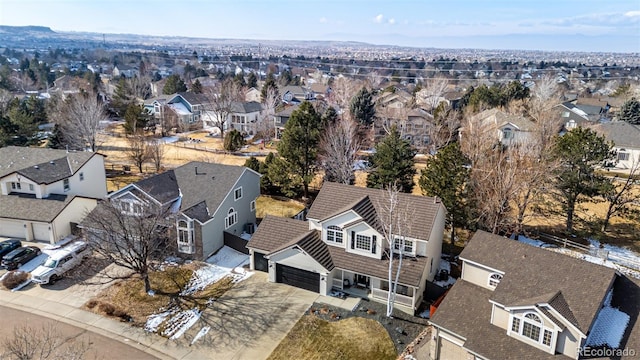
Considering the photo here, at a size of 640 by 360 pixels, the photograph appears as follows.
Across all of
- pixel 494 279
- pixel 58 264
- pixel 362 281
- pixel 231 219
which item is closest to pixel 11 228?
pixel 58 264

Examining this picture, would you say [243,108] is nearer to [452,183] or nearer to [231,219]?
[231,219]

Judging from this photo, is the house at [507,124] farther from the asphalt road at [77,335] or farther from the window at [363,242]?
the asphalt road at [77,335]

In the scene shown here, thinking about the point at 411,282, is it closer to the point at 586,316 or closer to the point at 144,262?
the point at 586,316

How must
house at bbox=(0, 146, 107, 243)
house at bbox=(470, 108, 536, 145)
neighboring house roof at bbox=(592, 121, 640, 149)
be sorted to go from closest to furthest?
house at bbox=(0, 146, 107, 243) < neighboring house roof at bbox=(592, 121, 640, 149) < house at bbox=(470, 108, 536, 145)

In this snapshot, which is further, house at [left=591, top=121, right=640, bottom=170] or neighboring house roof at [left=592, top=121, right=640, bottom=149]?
neighboring house roof at [left=592, top=121, right=640, bottom=149]

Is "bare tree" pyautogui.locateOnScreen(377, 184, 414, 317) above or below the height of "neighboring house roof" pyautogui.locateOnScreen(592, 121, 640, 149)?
below

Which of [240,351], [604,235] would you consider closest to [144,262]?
[240,351]

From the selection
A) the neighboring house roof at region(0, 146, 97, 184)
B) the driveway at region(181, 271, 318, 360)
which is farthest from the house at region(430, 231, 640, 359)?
the neighboring house roof at region(0, 146, 97, 184)

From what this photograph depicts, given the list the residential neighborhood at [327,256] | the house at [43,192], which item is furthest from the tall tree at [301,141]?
the house at [43,192]

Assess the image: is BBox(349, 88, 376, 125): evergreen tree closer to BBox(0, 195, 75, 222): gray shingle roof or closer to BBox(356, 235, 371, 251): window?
BBox(356, 235, 371, 251): window
